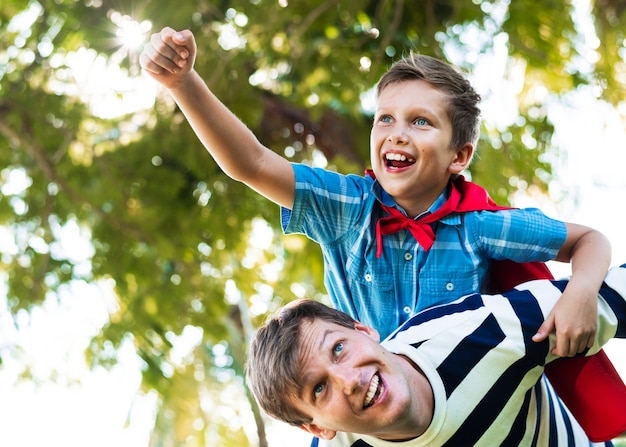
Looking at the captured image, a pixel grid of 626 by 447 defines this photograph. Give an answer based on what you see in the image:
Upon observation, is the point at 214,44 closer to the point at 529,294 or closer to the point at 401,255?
the point at 401,255

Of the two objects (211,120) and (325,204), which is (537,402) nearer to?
(325,204)

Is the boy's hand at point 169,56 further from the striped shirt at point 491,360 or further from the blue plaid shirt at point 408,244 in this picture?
the striped shirt at point 491,360

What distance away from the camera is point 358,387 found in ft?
4.86

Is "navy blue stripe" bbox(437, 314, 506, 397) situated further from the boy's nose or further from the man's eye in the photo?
the boy's nose

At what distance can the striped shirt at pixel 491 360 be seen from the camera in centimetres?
155

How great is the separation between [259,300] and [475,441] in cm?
254

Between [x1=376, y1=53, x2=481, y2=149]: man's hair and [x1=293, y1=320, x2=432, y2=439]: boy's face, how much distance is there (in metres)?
0.54

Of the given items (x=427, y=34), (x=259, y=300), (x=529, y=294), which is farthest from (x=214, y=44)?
(x=529, y=294)

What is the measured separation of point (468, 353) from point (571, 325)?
191mm

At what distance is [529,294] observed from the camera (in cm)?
167

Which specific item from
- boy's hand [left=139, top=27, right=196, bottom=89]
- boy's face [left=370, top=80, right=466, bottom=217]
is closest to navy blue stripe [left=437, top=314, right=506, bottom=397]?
boy's face [left=370, top=80, right=466, bottom=217]

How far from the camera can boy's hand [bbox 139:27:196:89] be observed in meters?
1.48

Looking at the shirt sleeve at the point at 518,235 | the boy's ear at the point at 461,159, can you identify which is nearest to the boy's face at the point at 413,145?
the boy's ear at the point at 461,159

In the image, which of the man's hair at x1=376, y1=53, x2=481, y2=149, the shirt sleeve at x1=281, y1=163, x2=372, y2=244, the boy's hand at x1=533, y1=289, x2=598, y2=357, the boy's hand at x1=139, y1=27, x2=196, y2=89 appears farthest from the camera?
the man's hair at x1=376, y1=53, x2=481, y2=149
